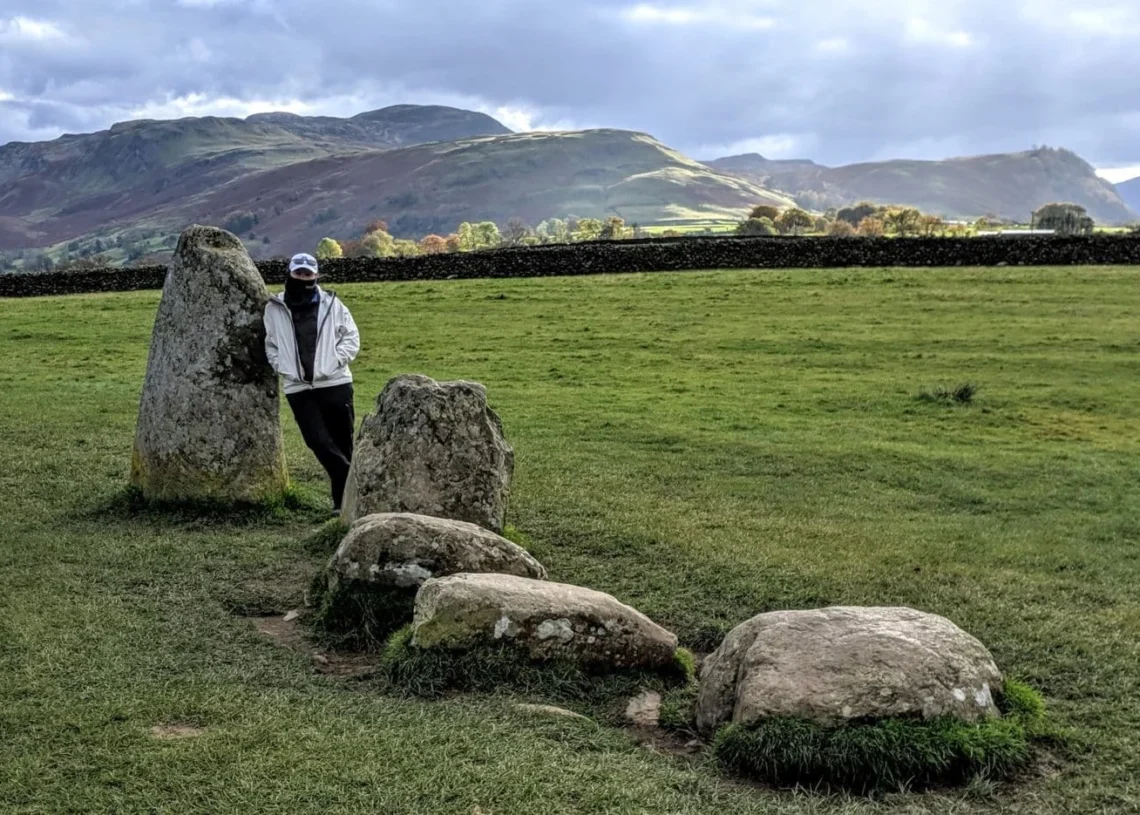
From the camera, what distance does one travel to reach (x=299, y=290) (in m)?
11.8

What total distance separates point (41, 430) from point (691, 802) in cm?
1579

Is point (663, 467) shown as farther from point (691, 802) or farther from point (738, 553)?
point (691, 802)

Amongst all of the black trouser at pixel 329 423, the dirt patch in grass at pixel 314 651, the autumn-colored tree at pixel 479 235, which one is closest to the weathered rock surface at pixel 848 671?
the dirt patch in grass at pixel 314 651

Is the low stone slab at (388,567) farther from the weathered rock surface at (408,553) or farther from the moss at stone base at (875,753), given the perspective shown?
the moss at stone base at (875,753)

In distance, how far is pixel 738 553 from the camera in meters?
10.8

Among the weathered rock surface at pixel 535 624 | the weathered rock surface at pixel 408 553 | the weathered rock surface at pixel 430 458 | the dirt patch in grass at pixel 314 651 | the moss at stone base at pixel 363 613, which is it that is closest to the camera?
the weathered rock surface at pixel 535 624

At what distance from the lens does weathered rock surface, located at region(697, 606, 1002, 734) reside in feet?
20.6

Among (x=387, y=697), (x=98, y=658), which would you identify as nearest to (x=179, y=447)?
(x=98, y=658)

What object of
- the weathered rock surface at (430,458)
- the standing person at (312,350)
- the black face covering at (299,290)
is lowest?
the weathered rock surface at (430,458)

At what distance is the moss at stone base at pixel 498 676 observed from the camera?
287 inches

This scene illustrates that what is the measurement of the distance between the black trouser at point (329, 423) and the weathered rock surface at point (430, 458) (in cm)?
116

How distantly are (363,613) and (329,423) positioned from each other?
4.13 meters

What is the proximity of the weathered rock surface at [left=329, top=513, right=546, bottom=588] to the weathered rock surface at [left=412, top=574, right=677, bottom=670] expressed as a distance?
2.35 ft

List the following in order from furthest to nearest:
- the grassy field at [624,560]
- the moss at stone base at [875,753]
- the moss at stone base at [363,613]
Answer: the moss at stone base at [363,613]
the moss at stone base at [875,753]
the grassy field at [624,560]
